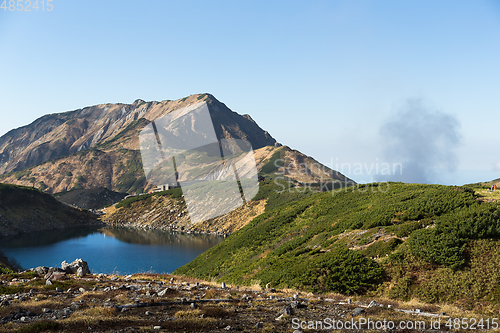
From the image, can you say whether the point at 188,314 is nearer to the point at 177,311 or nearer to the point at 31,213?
the point at 177,311

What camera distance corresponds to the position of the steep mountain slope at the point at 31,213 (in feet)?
399

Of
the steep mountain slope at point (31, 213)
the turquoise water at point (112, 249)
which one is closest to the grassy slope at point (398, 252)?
the turquoise water at point (112, 249)

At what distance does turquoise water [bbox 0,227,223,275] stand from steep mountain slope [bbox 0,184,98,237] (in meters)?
8.66

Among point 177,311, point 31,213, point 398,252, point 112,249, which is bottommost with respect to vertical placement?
point 112,249

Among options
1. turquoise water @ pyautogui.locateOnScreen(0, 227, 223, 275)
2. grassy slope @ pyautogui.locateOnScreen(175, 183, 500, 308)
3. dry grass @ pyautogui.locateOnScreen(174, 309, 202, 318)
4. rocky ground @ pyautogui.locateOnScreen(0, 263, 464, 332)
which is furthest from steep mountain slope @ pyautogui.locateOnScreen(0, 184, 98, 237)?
dry grass @ pyautogui.locateOnScreen(174, 309, 202, 318)

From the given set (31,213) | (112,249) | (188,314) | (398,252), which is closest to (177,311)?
(188,314)

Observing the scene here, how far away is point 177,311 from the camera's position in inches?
543

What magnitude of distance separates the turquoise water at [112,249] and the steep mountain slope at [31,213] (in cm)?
866

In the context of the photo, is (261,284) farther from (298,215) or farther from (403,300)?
(298,215)

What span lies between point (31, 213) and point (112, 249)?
230 feet

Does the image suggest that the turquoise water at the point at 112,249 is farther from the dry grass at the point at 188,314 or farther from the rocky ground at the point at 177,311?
the dry grass at the point at 188,314

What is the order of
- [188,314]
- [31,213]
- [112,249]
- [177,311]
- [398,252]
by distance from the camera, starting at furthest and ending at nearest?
[31,213]
[112,249]
[398,252]
[177,311]
[188,314]

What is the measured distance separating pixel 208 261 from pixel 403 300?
33.4 meters

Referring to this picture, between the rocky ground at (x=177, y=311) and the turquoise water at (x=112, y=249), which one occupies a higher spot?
the rocky ground at (x=177, y=311)
